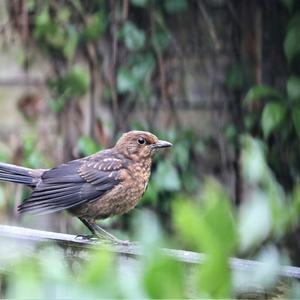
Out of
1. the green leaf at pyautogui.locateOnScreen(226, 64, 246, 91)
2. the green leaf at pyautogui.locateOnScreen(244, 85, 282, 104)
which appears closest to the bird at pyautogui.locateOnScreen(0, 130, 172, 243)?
the green leaf at pyautogui.locateOnScreen(244, 85, 282, 104)

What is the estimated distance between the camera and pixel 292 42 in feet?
15.3

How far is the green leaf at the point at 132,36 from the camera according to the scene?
16.8 ft

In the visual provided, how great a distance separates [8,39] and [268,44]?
172cm

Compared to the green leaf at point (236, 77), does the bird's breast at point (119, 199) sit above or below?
below

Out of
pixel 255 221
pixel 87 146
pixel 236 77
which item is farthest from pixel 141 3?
pixel 255 221

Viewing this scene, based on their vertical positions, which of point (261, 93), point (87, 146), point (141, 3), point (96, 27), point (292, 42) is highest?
point (141, 3)

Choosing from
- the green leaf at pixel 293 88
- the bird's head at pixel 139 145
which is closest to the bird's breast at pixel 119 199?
the bird's head at pixel 139 145

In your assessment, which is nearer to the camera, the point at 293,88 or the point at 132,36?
the point at 293,88

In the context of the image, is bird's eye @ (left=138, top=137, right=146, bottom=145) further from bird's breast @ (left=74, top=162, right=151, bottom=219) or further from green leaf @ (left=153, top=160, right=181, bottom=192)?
green leaf @ (left=153, top=160, right=181, bottom=192)

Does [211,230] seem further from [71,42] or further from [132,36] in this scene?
[71,42]

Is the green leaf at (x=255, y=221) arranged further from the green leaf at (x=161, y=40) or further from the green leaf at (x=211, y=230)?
the green leaf at (x=161, y=40)

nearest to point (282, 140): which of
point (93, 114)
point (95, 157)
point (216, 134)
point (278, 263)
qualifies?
point (216, 134)

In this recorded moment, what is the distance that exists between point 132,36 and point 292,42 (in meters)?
1.04

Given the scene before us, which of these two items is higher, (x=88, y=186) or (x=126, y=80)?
(x=126, y=80)
